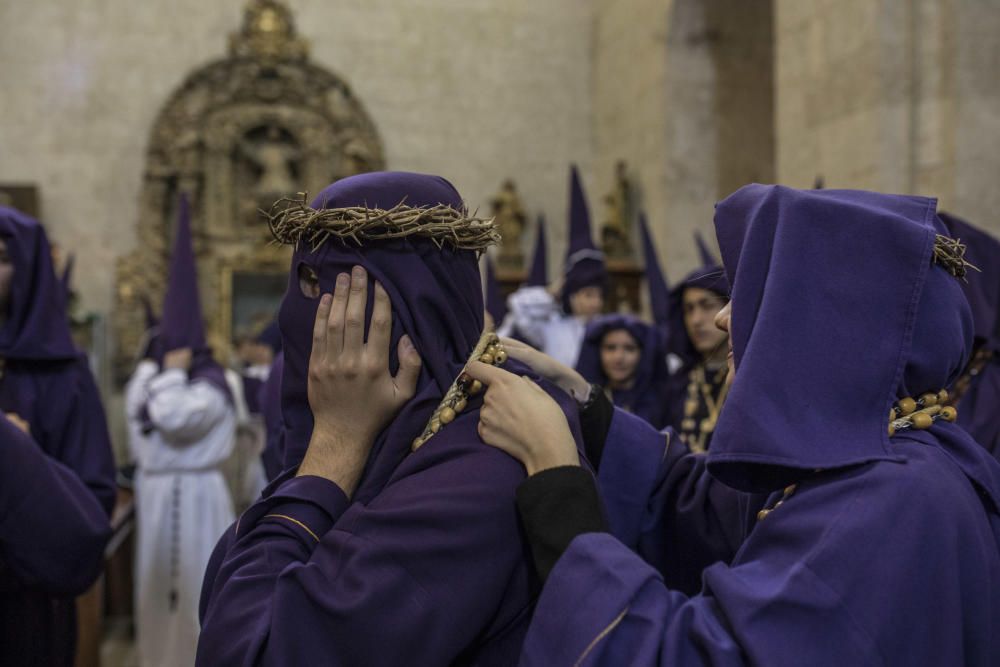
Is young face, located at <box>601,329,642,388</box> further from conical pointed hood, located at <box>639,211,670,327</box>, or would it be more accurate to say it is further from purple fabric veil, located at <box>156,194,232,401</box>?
purple fabric veil, located at <box>156,194,232,401</box>

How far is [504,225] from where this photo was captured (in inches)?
446

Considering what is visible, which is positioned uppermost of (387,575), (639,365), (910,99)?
(910,99)

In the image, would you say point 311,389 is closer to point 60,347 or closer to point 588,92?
point 60,347

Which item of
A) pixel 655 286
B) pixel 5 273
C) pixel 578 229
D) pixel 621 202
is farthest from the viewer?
pixel 621 202

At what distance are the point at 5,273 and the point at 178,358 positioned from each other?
264 cm

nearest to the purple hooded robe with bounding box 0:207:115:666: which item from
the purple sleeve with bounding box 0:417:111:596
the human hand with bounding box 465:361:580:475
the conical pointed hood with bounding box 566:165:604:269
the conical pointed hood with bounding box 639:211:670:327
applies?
the purple sleeve with bounding box 0:417:111:596

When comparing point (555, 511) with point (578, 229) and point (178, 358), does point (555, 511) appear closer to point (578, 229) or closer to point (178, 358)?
point (178, 358)

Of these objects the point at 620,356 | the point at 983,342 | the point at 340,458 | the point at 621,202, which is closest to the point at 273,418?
the point at 620,356

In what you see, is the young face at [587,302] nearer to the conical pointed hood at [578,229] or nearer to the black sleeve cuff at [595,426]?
the conical pointed hood at [578,229]

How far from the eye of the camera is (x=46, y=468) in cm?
234

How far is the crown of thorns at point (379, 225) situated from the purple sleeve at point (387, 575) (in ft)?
1.09

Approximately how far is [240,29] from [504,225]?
3759 millimetres

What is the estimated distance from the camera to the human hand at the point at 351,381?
1.50 meters

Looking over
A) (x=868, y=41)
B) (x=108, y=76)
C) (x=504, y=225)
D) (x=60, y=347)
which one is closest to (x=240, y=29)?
(x=108, y=76)
